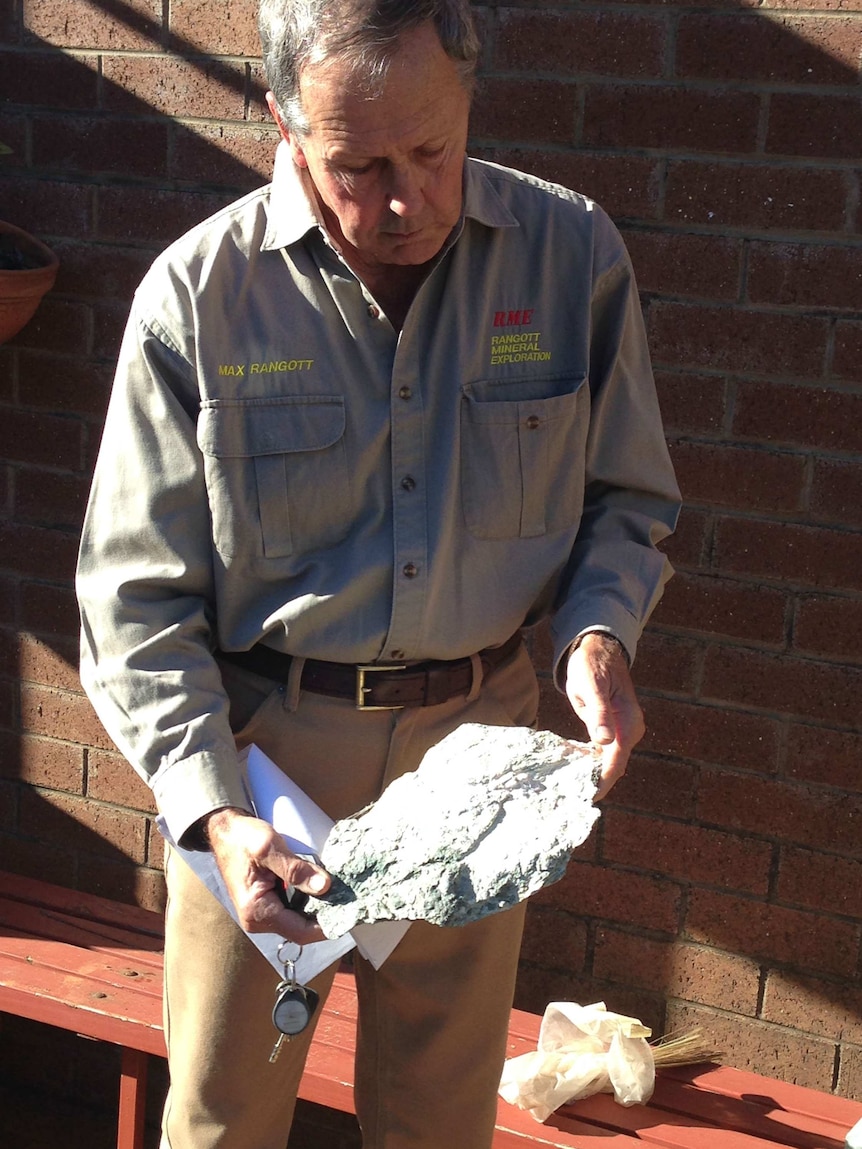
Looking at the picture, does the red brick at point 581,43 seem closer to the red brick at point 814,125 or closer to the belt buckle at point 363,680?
the red brick at point 814,125

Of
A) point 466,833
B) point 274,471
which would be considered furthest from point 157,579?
point 466,833

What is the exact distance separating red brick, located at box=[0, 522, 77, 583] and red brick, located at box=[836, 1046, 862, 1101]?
204 cm

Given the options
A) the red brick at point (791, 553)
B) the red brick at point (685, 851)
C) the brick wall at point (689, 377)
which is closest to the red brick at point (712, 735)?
the brick wall at point (689, 377)

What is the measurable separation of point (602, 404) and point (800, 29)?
3.06 ft

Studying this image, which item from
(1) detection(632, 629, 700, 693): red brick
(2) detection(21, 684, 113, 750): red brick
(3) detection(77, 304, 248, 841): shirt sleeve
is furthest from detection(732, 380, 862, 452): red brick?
(2) detection(21, 684, 113, 750): red brick

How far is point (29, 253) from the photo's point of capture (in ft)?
10.0

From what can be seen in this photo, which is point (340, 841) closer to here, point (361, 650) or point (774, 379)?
point (361, 650)

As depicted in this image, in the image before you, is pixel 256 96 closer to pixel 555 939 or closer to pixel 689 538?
pixel 689 538

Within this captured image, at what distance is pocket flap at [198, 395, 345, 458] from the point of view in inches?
73.6

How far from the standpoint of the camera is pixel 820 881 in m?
2.78

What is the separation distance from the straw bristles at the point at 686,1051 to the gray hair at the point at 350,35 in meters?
1.96

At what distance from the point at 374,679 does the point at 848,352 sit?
1.19 meters

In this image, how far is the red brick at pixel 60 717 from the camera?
3.36 metres

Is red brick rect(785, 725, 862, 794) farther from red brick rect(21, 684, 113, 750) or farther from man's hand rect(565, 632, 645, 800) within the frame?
red brick rect(21, 684, 113, 750)
